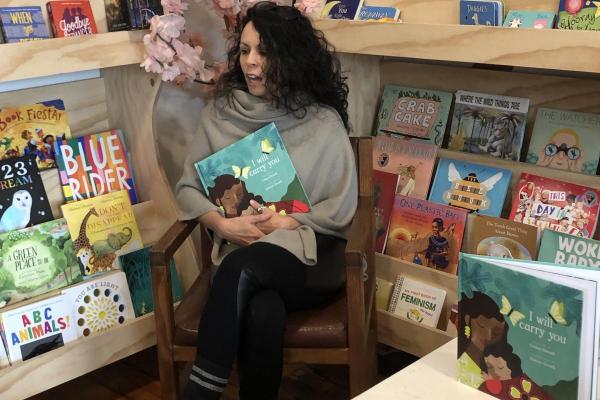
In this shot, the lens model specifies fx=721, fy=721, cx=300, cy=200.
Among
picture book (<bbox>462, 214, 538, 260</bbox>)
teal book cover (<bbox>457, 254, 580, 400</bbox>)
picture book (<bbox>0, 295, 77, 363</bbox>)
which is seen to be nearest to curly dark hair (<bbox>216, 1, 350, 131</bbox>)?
picture book (<bbox>462, 214, 538, 260</bbox>)

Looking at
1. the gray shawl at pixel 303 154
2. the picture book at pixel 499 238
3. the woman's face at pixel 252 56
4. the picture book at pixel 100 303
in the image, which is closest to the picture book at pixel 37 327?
the picture book at pixel 100 303

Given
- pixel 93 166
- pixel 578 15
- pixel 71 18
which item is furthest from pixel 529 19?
pixel 93 166

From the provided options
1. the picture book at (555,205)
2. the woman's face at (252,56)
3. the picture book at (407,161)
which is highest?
the woman's face at (252,56)

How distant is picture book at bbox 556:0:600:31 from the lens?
1.82 m

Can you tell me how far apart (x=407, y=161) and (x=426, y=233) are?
0.26 m

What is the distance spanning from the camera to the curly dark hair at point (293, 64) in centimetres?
214

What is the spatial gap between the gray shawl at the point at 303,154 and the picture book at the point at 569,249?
0.55 meters

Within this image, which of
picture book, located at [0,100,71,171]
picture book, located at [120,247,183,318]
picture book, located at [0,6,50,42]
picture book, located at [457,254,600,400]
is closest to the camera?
picture book, located at [457,254,600,400]

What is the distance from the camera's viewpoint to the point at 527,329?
120 cm

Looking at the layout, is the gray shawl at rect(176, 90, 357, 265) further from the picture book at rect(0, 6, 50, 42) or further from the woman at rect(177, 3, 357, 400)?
the picture book at rect(0, 6, 50, 42)

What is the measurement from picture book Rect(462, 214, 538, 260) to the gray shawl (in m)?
0.39

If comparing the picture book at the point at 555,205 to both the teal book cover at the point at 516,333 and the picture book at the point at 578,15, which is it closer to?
the picture book at the point at 578,15

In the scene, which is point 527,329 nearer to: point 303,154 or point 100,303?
point 303,154

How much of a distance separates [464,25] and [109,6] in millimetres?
1088
